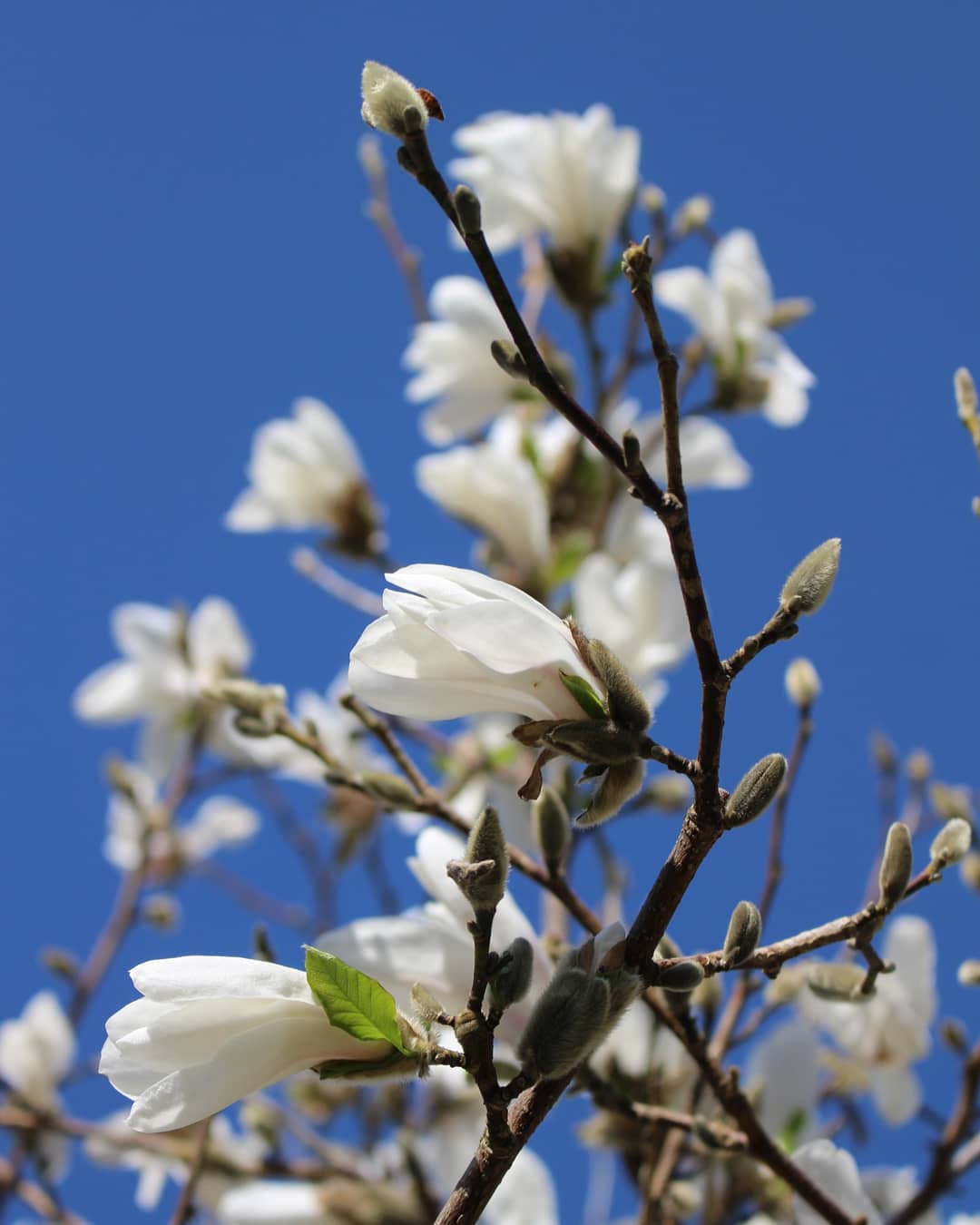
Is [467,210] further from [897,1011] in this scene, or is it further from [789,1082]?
[897,1011]

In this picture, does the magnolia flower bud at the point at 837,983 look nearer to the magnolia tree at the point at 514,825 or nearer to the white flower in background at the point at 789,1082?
the magnolia tree at the point at 514,825

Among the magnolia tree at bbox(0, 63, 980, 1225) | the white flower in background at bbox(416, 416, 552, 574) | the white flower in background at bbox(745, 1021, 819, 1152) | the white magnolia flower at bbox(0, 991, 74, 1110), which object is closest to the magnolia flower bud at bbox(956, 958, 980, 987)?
the magnolia tree at bbox(0, 63, 980, 1225)

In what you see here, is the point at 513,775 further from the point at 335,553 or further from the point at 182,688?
the point at 182,688

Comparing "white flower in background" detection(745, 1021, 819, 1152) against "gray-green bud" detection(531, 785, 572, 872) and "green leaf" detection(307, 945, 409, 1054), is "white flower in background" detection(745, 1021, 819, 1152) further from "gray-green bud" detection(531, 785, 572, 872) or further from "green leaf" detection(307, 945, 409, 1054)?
"green leaf" detection(307, 945, 409, 1054)

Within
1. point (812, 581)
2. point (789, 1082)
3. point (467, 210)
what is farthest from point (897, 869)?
point (789, 1082)

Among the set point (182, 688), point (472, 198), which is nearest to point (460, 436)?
point (182, 688)

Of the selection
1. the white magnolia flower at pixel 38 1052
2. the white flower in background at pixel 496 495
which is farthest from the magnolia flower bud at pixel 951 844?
the white magnolia flower at pixel 38 1052
